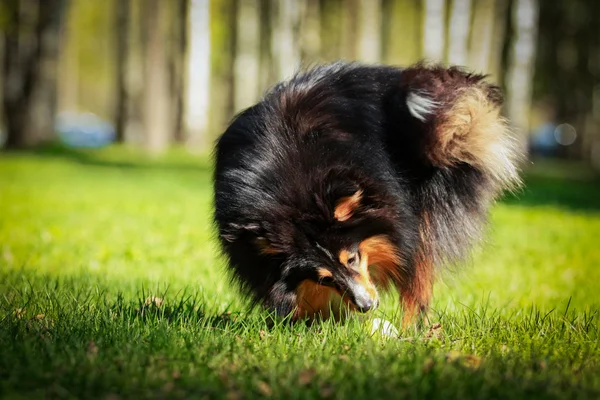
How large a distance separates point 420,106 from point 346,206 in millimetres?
891

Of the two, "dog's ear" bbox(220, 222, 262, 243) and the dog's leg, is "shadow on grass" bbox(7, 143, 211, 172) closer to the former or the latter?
the dog's leg

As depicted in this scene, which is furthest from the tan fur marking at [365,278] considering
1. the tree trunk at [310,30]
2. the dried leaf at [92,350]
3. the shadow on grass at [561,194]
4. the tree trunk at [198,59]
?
the tree trunk at [198,59]

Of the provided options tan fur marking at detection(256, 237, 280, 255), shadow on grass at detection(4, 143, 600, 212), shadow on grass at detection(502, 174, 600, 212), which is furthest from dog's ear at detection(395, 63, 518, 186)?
shadow on grass at detection(4, 143, 600, 212)

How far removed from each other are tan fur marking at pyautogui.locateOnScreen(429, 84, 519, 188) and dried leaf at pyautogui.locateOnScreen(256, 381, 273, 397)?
2.10 metres

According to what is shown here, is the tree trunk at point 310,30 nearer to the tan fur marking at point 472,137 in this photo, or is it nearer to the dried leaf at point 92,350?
the tan fur marking at point 472,137

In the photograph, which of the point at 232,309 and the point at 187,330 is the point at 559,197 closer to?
the point at 232,309

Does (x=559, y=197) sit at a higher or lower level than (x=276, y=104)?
lower

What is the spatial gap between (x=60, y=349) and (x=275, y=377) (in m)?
1.20

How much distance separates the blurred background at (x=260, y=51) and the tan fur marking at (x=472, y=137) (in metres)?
9.70

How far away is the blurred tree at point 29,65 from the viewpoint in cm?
2208

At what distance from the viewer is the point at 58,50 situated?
74.1 ft

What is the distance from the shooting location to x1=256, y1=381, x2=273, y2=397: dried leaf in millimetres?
3182

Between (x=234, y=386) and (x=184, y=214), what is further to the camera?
(x=184, y=214)

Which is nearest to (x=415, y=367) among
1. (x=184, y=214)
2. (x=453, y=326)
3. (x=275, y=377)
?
(x=275, y=377)
